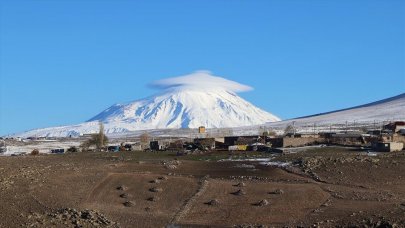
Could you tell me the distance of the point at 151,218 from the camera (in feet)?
101

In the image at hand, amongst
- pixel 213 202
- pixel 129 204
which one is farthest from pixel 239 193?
pixel 129 204

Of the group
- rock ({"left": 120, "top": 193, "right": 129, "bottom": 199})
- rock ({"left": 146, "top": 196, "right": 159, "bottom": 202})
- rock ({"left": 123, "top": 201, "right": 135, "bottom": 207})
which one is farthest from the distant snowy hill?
rock ({"left": 123, "top": 201, "right": 135, "bottom": 207})

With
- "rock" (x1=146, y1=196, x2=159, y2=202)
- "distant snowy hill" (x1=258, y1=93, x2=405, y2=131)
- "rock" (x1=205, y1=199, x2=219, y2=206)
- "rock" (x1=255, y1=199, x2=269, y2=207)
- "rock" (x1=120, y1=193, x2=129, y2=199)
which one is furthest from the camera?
"distant snowy hill" (x1=258, y1=93, x2=405, y2=131)

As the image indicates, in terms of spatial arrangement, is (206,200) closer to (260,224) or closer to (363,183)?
(260,224)

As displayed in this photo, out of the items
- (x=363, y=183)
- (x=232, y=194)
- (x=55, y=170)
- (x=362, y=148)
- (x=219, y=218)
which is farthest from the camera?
(x=362, y=148)

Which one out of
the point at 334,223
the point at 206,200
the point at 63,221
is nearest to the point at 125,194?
the point at 206,200

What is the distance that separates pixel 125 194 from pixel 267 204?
7301 millimetres

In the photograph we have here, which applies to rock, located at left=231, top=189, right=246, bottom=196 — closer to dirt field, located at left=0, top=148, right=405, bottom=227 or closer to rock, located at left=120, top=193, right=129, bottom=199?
dirt field, located at left=0, top=148, right=405, bottom=227

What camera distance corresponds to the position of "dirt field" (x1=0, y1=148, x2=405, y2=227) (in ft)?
97.7

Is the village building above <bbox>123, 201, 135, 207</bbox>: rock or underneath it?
above

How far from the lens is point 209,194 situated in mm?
35156

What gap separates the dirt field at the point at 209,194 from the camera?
29.8 metres

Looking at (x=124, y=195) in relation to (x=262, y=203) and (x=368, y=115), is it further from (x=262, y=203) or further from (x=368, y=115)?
(x=368, y=115)

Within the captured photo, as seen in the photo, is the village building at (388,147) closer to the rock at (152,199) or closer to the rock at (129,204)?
the rock at (152,199)
